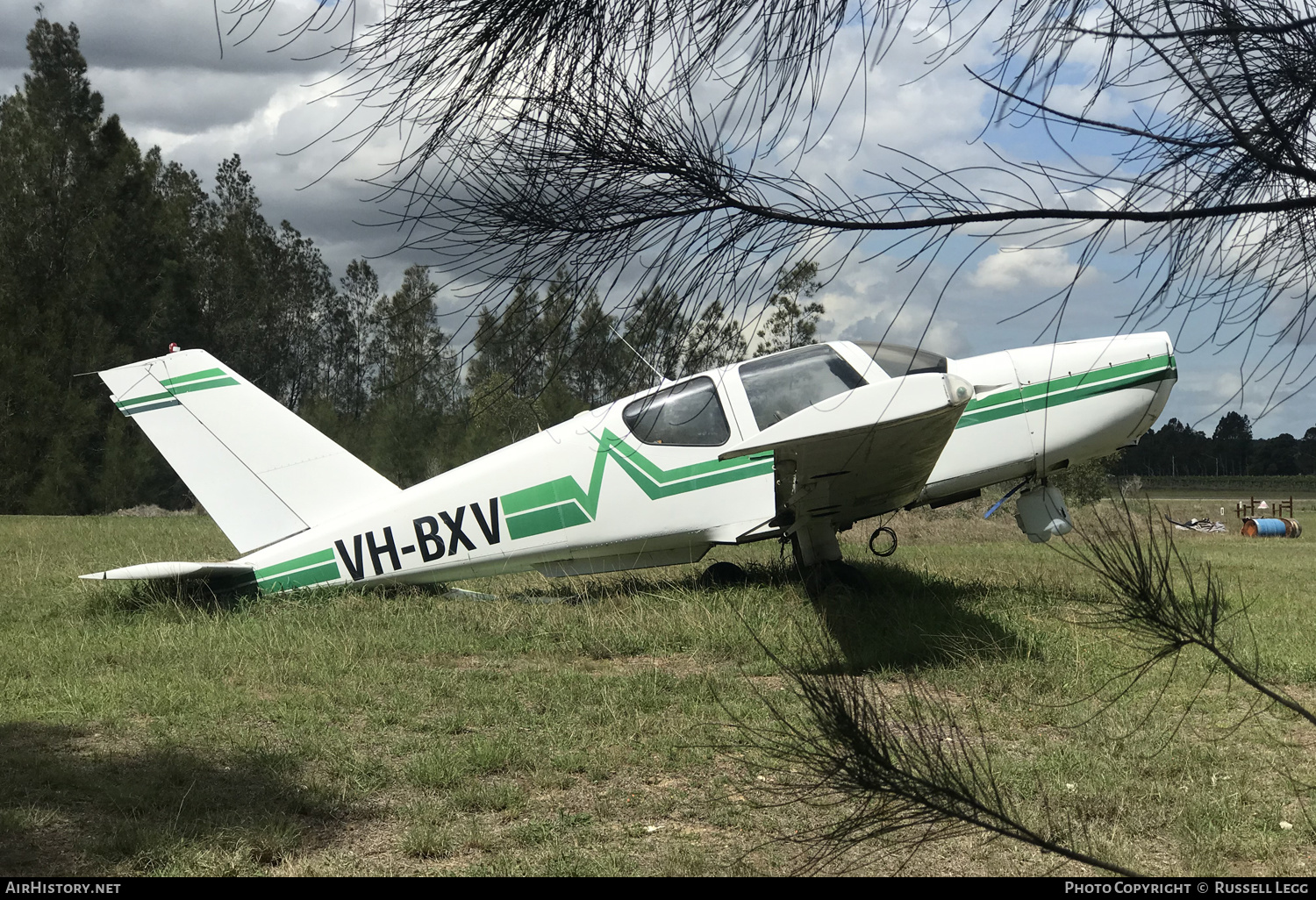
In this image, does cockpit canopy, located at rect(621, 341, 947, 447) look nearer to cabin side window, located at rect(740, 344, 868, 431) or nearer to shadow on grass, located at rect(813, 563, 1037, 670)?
cabin side window, located at rect(740, 344, 868, 431)

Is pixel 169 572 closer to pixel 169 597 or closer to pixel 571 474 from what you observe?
pixel 169 597

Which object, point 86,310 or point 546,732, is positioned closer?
point 546,732

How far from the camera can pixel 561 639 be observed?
6.23 metres

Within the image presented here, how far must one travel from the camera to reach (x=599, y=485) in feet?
23.7

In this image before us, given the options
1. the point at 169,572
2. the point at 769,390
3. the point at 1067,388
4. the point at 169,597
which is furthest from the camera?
the point at 1067,388

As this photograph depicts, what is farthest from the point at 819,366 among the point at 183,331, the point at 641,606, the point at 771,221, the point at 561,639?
the point at 183,331

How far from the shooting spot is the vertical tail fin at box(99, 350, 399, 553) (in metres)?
7.24

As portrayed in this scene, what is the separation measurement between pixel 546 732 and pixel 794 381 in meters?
3.63

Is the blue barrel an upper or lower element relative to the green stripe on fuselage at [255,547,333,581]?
lower

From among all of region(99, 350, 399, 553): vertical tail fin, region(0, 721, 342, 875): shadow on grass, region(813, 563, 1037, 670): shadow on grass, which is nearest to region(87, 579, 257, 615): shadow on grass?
region(99, 350, 399, 553): vertical tail fin

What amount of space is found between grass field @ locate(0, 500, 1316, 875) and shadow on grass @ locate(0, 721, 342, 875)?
0.01 m

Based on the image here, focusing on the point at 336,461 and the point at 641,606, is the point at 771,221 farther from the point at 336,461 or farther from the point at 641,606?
the point at 336,461

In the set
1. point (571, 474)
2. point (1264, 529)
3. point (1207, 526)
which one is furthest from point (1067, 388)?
point (1207, 526)

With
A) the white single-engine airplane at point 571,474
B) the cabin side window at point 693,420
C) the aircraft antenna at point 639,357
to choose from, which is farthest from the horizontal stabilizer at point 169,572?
the aircraft antenna at point 639,357
